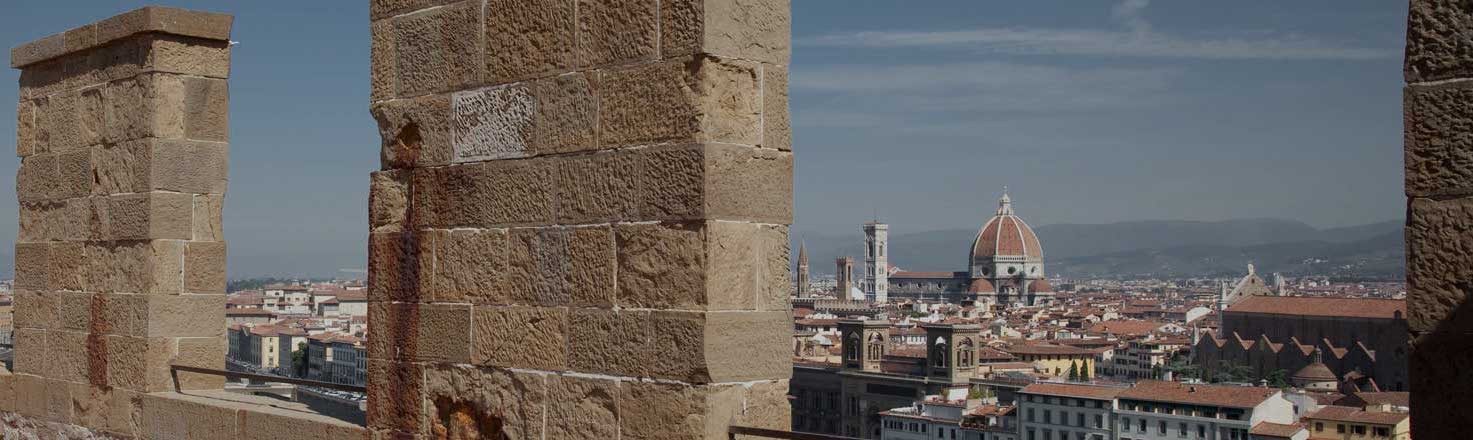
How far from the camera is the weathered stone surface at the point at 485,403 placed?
10.7 ft

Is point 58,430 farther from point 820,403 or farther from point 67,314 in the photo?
point 820,403

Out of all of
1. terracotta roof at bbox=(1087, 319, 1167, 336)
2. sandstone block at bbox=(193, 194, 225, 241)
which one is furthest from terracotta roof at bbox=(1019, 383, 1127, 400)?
sandstone block at bbox=(193, 194, 225, 241)

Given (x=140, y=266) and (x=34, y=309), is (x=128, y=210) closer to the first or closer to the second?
(x=140, y=266)

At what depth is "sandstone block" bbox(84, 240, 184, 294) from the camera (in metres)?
5.11

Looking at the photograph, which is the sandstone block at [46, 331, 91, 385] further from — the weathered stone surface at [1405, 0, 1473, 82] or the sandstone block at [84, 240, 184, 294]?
the weathered stone surface at [1405, 0, 1473, 82]

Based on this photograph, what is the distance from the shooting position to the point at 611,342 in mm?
3043

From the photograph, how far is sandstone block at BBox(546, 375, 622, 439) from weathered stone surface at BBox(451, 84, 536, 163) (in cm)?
56

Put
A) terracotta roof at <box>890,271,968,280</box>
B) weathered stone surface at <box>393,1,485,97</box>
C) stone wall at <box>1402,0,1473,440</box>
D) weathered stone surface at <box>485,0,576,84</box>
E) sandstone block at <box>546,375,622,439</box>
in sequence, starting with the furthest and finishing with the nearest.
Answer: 1. terracotta roof at <box>890,271,968,280</box>
2. weathered stone surface at <box>393,1,485,97</box>
3. weathered stone surface at <box>485,0,576,84</box>
4. sandstone block at <box>546,375,622,439</box>
5. stone wall at <box>1402,0,1473,440</box>

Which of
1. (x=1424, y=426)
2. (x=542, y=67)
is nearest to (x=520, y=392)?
(x=542, y=67)

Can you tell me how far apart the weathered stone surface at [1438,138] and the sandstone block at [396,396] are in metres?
2.46

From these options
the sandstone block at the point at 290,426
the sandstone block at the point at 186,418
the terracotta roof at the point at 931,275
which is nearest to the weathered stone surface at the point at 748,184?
the sandstone block at the point at 290,426

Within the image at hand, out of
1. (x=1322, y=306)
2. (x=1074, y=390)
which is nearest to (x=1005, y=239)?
(x=1322, y=306)

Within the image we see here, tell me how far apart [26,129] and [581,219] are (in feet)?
12.5

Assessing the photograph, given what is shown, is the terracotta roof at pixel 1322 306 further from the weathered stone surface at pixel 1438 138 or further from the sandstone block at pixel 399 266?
the weathered stone surface at pixel 1438 138
